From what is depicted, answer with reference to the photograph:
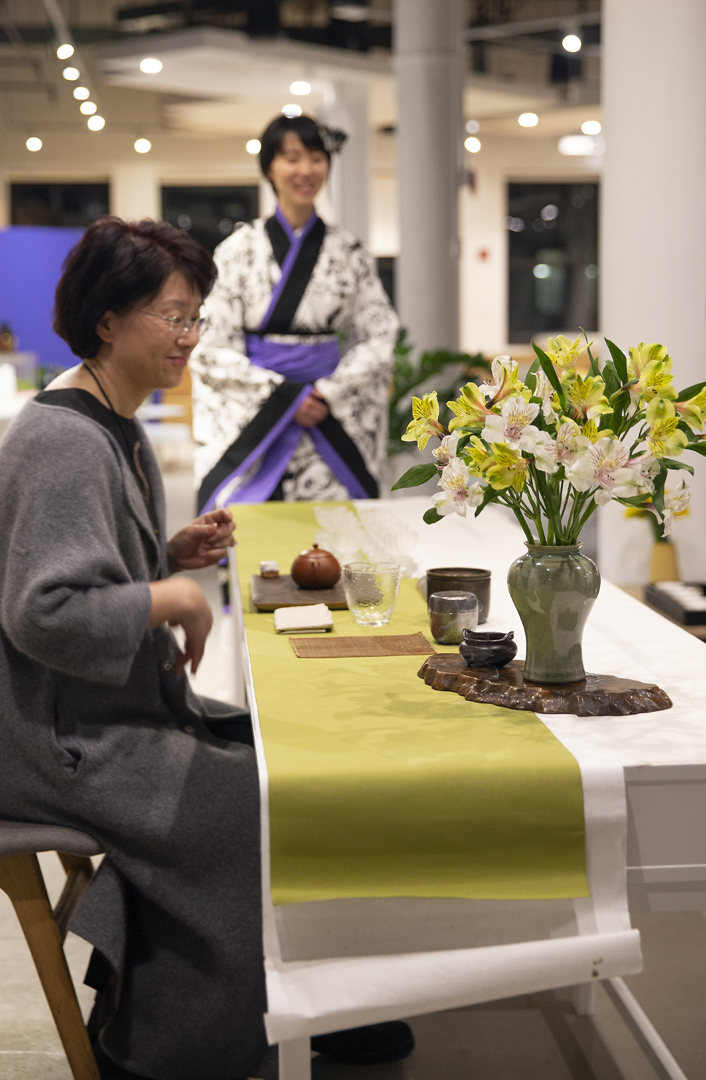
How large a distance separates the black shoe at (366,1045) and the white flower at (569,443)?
1020 millimetres

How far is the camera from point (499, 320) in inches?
562

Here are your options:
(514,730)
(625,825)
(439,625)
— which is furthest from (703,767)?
(439,625)

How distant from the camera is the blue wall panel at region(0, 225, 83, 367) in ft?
31.3

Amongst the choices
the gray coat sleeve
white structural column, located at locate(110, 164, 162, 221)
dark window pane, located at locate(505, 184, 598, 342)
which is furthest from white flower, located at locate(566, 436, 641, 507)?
dark window pane, located at locate(505, 184, 598, 342)

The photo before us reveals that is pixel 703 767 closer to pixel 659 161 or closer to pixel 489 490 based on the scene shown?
pixel 489 490

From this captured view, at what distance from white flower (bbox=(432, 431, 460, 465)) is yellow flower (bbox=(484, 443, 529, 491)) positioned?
0.20 feet

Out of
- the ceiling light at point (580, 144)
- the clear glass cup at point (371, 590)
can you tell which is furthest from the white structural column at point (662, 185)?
the ceiling light at point (580, 144)

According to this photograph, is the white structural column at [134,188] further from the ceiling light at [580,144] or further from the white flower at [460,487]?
the white flower at [460,487]

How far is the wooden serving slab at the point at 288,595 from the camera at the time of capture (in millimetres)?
1885

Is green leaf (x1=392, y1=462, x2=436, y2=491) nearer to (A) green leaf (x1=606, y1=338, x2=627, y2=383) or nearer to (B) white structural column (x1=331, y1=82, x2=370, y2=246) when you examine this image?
(A) green leaf (x1=606, y1=338, x2=627, y2=383)

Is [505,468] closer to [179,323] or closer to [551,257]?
[179,323]

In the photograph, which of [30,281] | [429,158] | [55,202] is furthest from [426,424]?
[55,202]

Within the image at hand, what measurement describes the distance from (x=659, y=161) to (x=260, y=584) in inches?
71.1

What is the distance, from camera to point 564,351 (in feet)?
4.37
